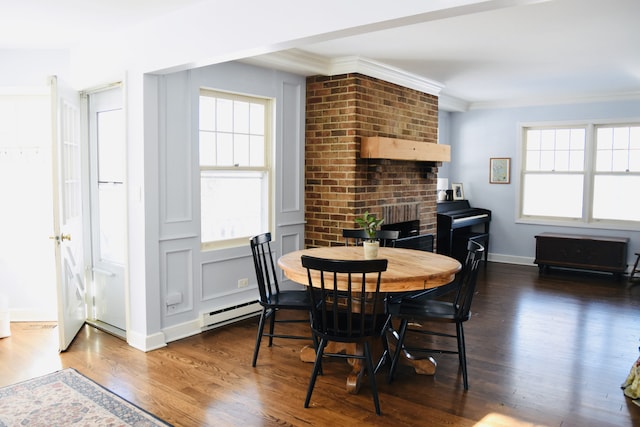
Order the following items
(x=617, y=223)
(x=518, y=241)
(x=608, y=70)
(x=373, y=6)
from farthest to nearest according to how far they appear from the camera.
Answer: (x=518, y=241)
(x=617, y=223)
(x=608, y=70)
(x=373, y=6)

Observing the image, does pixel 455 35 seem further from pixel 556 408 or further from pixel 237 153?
pixel 556 408

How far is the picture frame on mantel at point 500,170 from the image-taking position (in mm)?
7723

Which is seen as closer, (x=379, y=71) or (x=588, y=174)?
(x=379, y=71)

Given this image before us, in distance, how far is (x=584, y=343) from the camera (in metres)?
4.10

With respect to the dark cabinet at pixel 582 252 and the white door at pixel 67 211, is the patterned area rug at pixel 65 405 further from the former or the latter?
the dark cabinet at pixel 582 252

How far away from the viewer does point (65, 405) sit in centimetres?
294

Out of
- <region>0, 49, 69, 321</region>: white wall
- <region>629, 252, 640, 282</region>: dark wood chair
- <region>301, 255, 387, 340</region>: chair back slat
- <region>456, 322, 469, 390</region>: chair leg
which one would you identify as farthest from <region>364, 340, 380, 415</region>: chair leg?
<region>629, 252, 640, 282</region>: dark wood chair

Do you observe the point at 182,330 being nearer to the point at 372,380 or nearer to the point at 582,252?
the point at 372,380

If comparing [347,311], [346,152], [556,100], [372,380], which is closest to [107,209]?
[346,152]

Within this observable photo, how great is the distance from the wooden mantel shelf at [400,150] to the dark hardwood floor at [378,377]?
5.68 feet

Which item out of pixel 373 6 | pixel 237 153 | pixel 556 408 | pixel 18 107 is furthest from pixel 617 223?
pixel 18 107

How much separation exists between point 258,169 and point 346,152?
2.81 feet

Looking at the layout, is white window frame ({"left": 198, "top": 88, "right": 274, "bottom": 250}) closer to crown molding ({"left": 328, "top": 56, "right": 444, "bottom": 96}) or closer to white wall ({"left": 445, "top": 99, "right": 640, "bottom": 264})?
crown molding ({"left": 328, "top": 56, "right": 444, "bottom": 96})

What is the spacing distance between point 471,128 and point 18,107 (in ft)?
20.1
